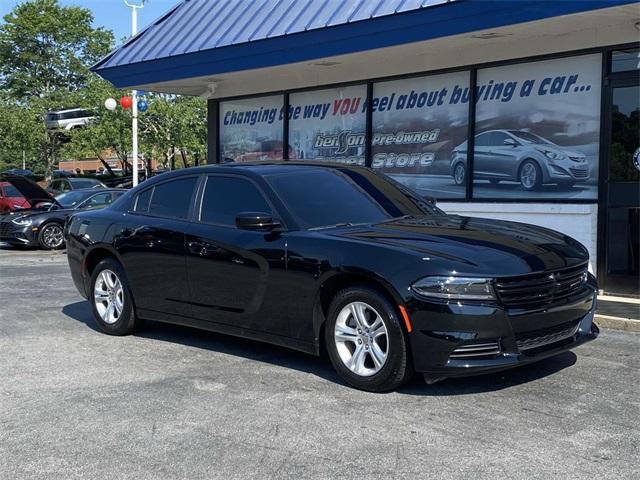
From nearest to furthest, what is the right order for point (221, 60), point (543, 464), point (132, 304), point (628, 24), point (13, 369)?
point (543, 464) < point (13, 369) < point (132, 304) < point (628, 24) < point (221, 60)

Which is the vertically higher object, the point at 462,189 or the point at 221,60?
the point at 221,60

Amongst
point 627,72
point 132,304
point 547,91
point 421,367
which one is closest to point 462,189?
point 547,91

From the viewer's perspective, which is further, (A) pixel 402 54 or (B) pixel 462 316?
(A) pixel 402 54

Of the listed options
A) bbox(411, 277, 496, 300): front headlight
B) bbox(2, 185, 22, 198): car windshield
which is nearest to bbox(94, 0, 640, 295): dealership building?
bbox(411, 277, 496, 300): front headlight

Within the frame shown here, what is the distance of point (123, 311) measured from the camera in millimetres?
7055

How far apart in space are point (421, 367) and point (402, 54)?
6926 mm

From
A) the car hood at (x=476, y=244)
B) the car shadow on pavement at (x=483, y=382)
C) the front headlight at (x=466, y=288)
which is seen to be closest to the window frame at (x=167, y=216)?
the car hood at (x=476, y=244)

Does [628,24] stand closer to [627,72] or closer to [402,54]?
[627,72]

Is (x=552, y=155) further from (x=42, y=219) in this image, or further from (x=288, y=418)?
(x=42, y=219)

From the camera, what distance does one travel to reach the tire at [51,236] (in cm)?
1641

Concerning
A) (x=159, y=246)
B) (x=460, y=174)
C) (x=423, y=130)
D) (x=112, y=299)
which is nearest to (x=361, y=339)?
(x=159, y=246)

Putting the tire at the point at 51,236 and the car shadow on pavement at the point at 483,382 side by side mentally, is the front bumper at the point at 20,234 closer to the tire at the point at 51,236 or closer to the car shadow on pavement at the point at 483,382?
the tire at the point at 51,236

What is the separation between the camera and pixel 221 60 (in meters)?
11.5

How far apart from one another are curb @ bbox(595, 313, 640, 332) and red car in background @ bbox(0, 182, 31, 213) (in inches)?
561
